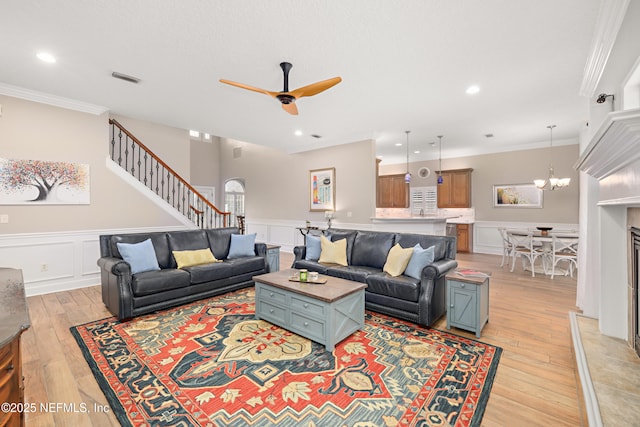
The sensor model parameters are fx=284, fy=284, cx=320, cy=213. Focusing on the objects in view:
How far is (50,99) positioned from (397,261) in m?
5.75

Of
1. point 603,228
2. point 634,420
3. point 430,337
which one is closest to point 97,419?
point 430,337

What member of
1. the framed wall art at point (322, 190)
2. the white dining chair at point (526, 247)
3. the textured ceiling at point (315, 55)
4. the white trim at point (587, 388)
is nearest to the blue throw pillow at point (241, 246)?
the textured ceiling at point (315, 55)

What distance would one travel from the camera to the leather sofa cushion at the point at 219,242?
483 cm

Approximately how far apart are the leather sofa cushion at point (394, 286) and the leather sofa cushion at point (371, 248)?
0.56 meters

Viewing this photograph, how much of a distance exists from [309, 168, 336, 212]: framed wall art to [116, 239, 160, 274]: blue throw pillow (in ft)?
14.5

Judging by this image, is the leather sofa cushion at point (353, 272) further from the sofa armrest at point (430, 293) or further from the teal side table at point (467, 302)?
the teal side table at point (467, 302)

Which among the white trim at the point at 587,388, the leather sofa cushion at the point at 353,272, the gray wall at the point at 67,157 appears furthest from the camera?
the gray wall at the point at 67,157

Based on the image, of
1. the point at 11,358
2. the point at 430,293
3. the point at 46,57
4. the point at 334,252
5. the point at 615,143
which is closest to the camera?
the point at 11,358

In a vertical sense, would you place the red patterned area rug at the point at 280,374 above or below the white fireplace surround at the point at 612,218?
below

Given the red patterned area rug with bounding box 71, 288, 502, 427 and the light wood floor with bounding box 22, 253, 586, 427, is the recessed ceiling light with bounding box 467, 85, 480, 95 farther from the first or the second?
the red patterned area rug with bounding box 71, 288, 502, 427

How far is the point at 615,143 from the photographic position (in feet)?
5.49

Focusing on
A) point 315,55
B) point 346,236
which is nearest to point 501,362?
point 346,236

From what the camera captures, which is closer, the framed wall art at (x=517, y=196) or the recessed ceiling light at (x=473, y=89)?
the recessed ceiling light at (x=473, y=89)

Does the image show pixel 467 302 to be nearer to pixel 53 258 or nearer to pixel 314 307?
pixel 314 307
